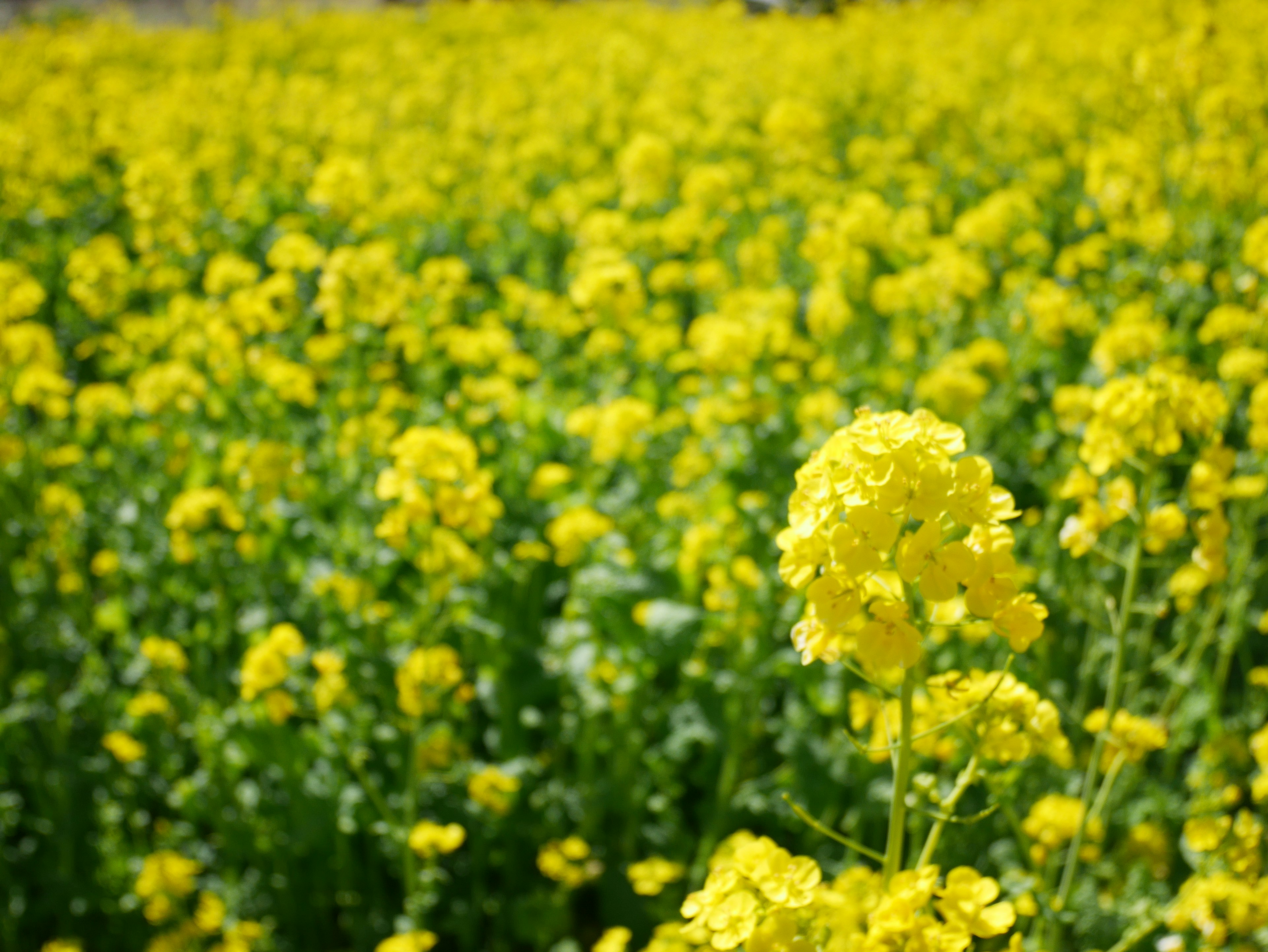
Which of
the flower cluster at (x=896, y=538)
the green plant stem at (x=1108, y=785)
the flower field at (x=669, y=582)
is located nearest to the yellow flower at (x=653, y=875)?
the flower field at (x=669, y=582)

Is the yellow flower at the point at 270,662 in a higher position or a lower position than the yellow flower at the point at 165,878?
higher

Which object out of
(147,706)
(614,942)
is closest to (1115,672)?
(614,942)

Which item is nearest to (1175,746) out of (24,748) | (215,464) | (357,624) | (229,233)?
(357,624)

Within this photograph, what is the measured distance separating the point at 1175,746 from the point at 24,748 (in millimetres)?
3548

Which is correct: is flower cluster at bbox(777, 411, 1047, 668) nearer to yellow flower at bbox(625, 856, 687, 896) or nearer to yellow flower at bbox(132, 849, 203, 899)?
yellow flower at bbox(625, 856, 687, 896)

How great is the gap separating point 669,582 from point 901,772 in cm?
180

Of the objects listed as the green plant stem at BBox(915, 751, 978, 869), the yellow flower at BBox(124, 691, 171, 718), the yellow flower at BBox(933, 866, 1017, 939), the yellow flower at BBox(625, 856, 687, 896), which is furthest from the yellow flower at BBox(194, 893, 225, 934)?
the yellow flower at BBox(933, 866, 1017, 939)

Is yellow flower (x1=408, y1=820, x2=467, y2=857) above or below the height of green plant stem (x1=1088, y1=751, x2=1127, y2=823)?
below

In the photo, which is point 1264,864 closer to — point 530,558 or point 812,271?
point 530,558

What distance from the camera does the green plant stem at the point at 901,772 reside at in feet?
4.24

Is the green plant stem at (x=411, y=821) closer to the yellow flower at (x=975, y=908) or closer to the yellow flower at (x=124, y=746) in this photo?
the yellow flower at (x=124, y=746)

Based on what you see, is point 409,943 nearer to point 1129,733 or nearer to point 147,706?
point 147,706

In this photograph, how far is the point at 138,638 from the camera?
3568mm

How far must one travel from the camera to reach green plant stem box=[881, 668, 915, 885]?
50.9 inches
